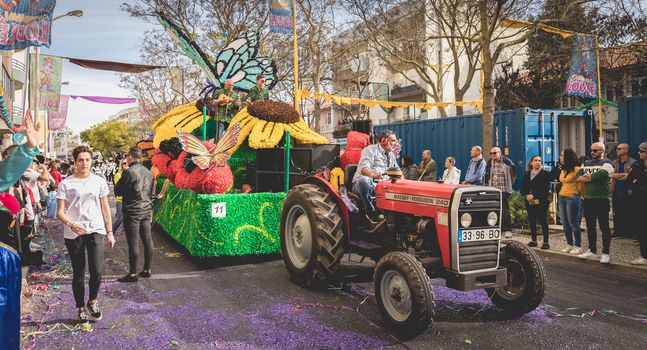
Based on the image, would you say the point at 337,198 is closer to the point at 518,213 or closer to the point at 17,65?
the point at 518,213

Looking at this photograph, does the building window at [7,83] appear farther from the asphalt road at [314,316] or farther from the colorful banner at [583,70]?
the colorful banner at [583,70]

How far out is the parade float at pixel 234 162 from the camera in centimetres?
659

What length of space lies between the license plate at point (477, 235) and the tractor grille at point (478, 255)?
36 mm

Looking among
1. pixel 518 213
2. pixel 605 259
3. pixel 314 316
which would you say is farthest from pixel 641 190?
pixel 314 316

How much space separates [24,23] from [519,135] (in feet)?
32.8

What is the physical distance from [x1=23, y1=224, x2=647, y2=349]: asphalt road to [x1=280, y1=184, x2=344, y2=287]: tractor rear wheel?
238 millimetres

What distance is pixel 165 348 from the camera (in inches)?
150

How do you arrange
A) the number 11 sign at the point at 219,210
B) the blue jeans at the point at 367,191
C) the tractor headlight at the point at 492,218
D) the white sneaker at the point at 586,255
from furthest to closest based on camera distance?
the white sneaker at the point at 586,255
the number 11 sign at the point at 219,210
the blue jeans at the point at 367,191
the tractor headlight at the point at 492,218

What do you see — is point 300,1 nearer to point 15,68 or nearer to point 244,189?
point 244,189

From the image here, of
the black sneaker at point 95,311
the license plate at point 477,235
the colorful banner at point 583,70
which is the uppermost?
the colorful banner at point 583,70

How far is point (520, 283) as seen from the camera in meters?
4.55

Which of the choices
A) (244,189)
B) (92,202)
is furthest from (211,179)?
(92,202)

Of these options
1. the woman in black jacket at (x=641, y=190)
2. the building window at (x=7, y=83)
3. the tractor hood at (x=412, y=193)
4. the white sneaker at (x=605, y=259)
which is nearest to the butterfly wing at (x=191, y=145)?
the tractor hood at (x=412, y=193)

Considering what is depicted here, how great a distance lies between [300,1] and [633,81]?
14568 millimetres
